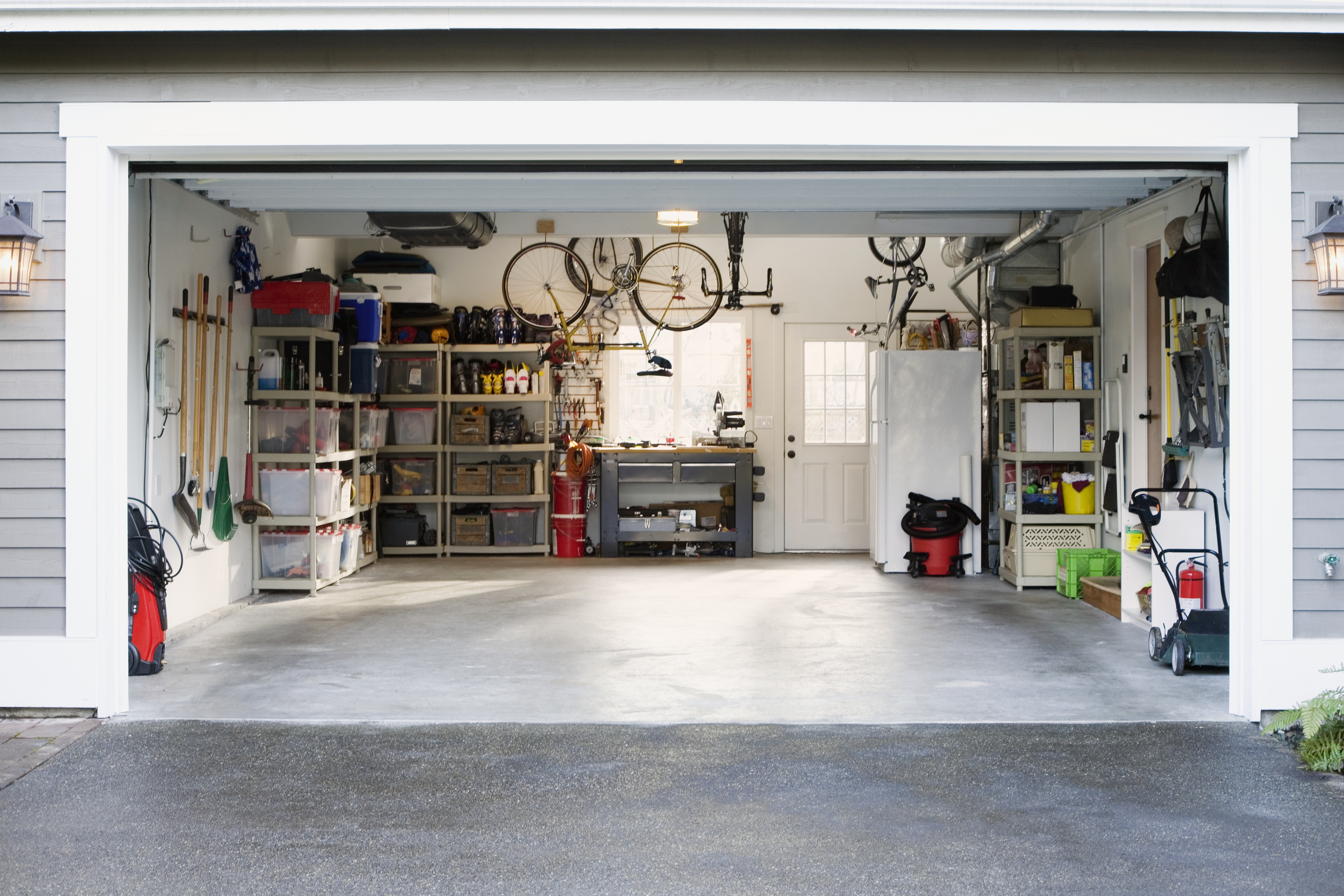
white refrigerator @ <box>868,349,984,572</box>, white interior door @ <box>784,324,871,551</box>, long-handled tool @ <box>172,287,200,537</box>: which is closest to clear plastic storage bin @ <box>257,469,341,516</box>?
long-handled tool @ <box>172,287,200,537</box>

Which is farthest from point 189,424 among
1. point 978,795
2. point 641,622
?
point 978,795

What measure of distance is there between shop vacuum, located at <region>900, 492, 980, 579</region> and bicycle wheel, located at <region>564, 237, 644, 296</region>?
3.48m

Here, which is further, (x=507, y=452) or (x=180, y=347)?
(x=507, y=452)

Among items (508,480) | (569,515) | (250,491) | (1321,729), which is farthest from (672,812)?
(508,480)

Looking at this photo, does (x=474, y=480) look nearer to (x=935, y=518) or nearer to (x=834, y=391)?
(x=834, y=391)

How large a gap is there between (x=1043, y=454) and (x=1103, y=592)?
1.24 meters

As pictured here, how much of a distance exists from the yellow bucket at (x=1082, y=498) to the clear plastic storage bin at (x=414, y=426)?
5.31 m

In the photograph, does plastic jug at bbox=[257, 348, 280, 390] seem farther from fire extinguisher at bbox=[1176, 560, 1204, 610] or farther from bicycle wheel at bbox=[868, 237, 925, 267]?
fire extinguisher at bbox=[1176, 560, 1204, 610]

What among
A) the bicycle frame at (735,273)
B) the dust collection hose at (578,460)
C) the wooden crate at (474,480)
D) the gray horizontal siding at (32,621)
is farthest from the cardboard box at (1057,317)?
the gray horizontal siding at (32,621)

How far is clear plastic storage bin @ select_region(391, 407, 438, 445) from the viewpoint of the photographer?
10188 mm

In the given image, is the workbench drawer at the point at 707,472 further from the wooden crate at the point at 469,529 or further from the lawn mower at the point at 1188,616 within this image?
the lawn mower at the point at 1188,616

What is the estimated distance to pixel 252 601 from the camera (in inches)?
303

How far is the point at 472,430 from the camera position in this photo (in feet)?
33.3

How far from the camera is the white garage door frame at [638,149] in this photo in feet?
14.4
